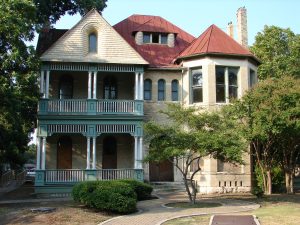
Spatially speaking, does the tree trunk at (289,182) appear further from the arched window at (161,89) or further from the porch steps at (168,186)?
the arched window at (161,89)

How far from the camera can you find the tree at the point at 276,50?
3419 cm

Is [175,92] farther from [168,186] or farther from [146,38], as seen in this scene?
[168,186]

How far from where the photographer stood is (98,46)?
83.8 ft

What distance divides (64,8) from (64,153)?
1156 cm

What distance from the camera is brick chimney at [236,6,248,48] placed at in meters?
30.2

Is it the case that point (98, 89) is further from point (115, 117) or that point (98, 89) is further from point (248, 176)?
point (248, 176)

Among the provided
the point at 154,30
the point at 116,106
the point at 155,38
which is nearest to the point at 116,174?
the point at 116,106

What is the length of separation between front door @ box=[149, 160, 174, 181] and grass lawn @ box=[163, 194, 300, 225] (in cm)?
759

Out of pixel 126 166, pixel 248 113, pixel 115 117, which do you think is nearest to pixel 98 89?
pixel 115 117

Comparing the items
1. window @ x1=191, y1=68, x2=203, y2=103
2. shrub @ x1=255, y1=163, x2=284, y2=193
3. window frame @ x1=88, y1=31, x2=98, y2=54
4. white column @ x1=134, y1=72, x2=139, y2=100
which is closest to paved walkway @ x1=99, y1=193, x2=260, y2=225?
shrub @ x1=255, y1=163, x2=284, y2=193

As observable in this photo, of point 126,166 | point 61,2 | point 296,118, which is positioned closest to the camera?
point 296,118

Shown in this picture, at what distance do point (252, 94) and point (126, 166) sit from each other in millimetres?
9401

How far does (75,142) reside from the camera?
86.7ft

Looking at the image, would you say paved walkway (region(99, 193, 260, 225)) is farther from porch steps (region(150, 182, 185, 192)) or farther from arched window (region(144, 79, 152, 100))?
arched window (region(144, 79, 152, 100))
